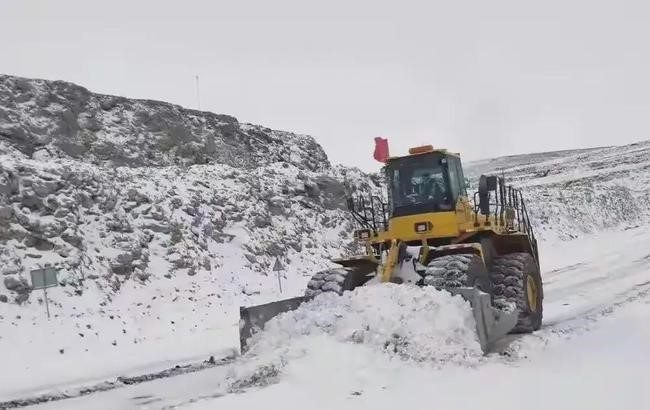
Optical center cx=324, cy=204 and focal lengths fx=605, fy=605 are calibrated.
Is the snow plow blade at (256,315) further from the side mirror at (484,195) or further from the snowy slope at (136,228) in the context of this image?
the side mirror at (484,195)

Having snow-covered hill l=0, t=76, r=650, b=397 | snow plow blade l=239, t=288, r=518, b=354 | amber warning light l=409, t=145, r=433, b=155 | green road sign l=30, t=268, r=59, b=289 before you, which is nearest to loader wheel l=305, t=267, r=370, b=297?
snow plow blade l=239, t=288, r=518, b=354

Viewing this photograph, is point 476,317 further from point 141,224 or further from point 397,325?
point 141,224

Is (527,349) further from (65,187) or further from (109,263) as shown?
Answer: (65,187)

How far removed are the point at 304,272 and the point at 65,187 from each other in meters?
7.69

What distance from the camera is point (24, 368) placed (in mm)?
10219

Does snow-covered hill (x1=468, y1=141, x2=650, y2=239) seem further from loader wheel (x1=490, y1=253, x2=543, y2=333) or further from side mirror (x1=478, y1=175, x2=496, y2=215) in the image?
loader wheel (x1=490, y1=253, x2=543, y2=333)

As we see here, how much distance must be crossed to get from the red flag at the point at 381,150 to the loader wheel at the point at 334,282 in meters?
1.93

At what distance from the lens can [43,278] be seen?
40.4 feet

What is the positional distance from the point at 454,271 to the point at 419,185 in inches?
86.0

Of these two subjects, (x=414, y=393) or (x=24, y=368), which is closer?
(x=414, y=393)

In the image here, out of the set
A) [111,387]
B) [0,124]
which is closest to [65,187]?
[0,124]

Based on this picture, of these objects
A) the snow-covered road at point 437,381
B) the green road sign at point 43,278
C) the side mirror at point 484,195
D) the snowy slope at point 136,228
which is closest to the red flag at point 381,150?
the side mirror at point 484,195

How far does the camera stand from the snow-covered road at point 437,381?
600 centimetres

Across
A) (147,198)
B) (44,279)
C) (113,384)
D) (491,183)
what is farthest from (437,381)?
(147,198)
